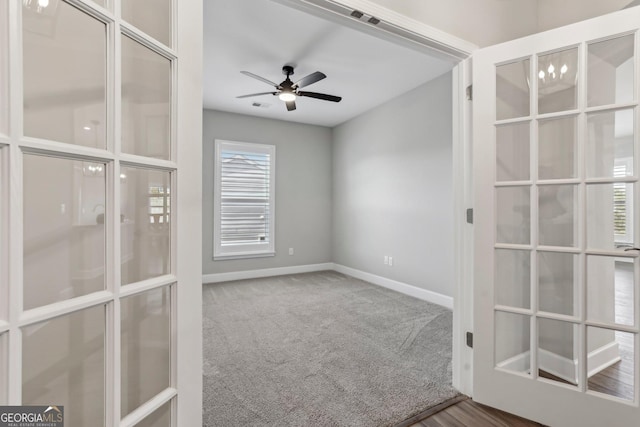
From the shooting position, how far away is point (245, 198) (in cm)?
499

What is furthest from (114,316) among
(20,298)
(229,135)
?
(229,135)

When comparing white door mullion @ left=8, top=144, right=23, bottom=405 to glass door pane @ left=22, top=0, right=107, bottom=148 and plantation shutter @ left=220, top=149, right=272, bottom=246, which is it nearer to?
glass door pane @ left=22, top=0, right=107, bottom=148

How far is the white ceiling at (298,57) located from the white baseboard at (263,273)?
2759 millimetres

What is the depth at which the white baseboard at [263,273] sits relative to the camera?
466 cm

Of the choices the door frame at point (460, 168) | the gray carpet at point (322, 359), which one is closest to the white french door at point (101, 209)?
the gray carpet at point (322, 359)

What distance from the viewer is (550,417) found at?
152 cm

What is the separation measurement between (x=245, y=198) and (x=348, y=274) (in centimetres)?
231

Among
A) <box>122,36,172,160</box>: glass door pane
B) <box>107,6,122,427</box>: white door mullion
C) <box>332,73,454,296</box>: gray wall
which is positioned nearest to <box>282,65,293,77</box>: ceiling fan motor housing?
<box>332,73,454,296</box>: gray wall

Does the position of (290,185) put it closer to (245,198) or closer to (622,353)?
(245,198)

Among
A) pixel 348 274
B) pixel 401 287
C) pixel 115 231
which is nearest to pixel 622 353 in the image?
pixel 115 231

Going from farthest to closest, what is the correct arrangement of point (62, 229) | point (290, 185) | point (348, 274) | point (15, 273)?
1. point (290, 185)
2. point (348, 274)
3. point (62, 229)
4. point (15, 273)

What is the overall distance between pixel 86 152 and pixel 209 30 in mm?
2414

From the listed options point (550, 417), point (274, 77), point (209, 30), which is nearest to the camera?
point (550, 417)

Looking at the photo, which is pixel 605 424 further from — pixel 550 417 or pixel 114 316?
pixel 114 316
